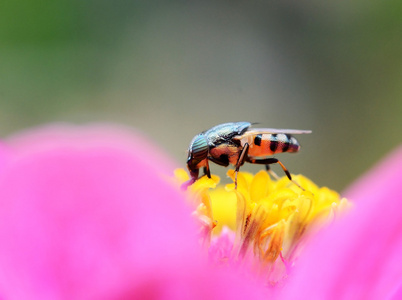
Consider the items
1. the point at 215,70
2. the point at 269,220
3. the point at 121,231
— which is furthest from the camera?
the point at 215,70

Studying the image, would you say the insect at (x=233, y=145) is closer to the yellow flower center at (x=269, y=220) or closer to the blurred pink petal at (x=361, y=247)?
the yellow flower center at (x=269, y=220)

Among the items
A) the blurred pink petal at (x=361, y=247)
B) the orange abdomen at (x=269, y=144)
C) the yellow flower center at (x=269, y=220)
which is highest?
the blurred pink petal at (x=361, y=247)

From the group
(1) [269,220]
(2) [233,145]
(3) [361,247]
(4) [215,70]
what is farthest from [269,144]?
(4) [215,70]

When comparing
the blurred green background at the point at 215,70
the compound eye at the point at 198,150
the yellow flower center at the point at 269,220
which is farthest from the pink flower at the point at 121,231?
the blurred green background at the point at 215,70

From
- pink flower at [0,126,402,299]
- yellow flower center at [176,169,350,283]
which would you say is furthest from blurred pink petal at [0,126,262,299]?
yellow flower center at [176,169,350,283]

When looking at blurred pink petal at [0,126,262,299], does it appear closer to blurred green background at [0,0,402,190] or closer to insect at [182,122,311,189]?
insect at [182,122,311,189]

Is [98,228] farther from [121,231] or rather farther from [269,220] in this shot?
[269,220]
